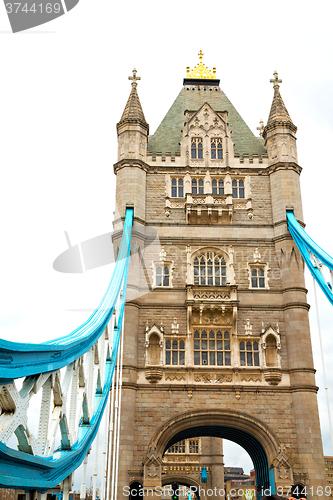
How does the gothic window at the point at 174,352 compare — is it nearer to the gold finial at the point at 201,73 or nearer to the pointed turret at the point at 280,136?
the pointed turret at the point at 280,136

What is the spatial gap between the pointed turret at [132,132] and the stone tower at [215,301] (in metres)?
0.07

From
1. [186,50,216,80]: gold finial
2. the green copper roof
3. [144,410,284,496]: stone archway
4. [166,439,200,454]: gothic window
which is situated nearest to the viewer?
[144,410,284,496]: stone archway

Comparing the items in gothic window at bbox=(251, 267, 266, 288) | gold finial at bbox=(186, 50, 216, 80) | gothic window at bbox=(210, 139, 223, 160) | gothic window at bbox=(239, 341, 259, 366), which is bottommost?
gothic window at bbox=(239, 341, 259, 366)

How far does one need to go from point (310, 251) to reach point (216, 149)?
26.1 feet

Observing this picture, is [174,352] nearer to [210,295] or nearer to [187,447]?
[210,295]

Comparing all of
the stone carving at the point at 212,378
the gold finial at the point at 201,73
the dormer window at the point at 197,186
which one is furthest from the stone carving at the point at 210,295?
the gold finial at the point at 201,73

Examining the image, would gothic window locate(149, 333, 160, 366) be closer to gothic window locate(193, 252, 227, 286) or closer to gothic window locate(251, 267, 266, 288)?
gothic window locate(193, 252, 227, 286)

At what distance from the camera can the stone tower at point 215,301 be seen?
19.8m

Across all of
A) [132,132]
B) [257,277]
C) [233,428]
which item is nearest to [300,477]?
[233,428]

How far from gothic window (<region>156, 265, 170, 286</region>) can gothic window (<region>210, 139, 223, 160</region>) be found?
21.2 feet

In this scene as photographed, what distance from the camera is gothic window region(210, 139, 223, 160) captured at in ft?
84.6

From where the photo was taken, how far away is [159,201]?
80.7 ft

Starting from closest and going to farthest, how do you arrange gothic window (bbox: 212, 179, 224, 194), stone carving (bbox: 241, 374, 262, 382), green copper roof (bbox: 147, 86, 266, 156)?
stone carving (bbox: 241, 374, 262, 382) → gothic window (bbox: 212, 179, 224, 194) → green copper roof (bbox: 147, 86, 266, 156)

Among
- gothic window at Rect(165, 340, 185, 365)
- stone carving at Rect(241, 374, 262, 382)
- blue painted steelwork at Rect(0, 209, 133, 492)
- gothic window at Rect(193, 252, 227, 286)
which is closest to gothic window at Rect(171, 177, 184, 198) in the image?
gothic window at Rect(193, 252, 227, 286)
